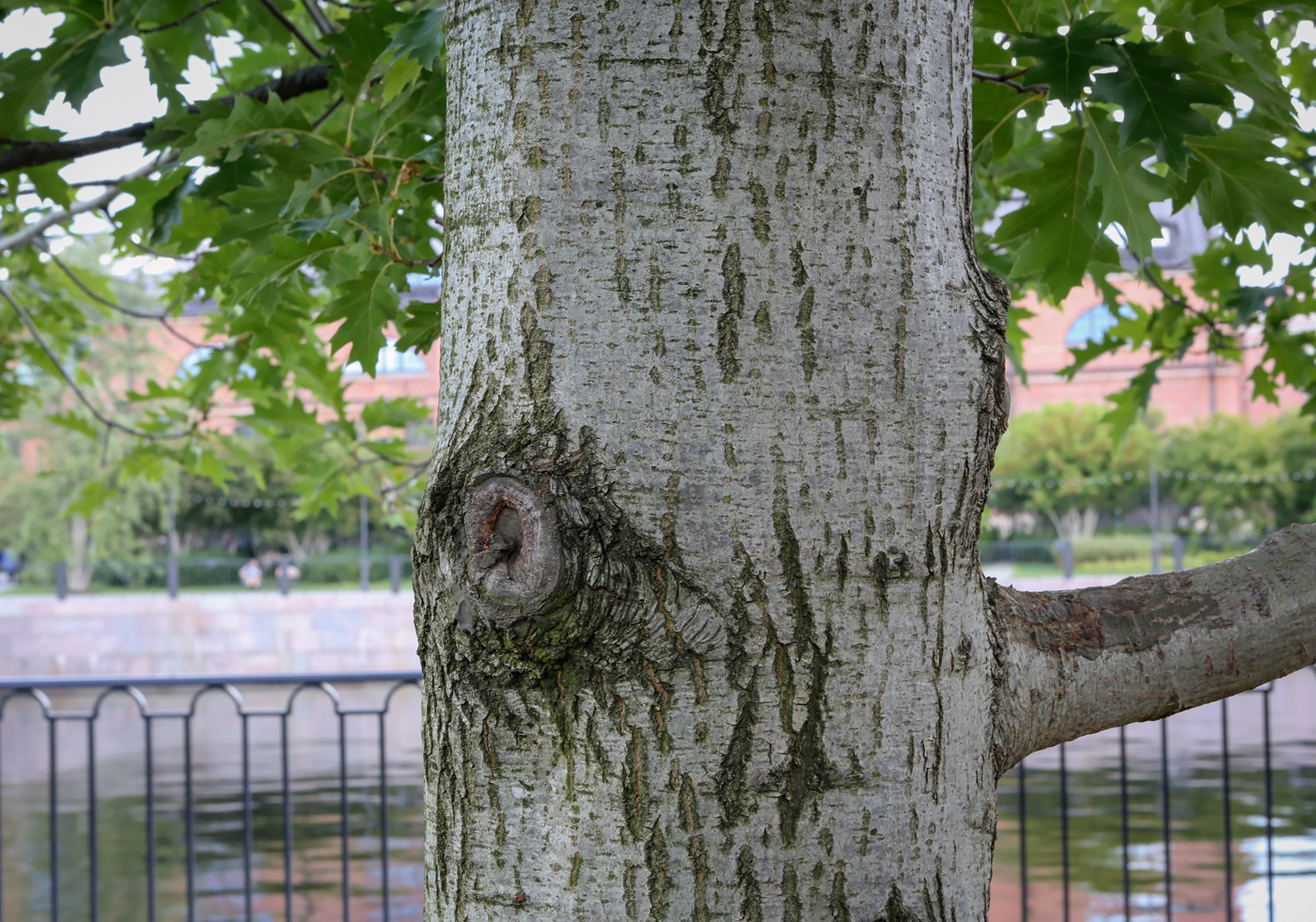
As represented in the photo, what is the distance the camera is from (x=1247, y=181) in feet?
4.73

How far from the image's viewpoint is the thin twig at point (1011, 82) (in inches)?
49.3

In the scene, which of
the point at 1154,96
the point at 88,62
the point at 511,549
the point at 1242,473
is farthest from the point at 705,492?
the point at 1242,473

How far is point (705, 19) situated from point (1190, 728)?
12740mm

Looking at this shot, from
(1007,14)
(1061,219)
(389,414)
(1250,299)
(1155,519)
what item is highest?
(1007,14)

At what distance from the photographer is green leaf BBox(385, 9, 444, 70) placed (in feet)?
3.70

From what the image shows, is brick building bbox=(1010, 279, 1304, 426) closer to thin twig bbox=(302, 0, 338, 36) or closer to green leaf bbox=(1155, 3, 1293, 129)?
thin twig bbox=(302, 0, 338, 36)

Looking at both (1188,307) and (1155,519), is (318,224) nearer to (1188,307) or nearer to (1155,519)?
(1188,307)

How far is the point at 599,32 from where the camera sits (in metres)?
0.76

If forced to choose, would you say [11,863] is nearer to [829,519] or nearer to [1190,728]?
[829,519]

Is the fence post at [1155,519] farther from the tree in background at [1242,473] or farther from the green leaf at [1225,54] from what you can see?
the green leaf at [1225,54]

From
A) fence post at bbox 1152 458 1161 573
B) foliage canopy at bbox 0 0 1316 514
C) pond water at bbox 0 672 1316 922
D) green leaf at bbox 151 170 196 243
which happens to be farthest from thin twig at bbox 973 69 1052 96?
fence post at bbox 1152 458 1161 573

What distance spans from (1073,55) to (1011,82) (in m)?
0.20

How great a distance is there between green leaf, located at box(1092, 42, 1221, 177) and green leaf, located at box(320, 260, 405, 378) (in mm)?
984

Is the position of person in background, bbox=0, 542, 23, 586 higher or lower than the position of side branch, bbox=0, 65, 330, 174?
lower
